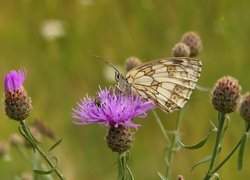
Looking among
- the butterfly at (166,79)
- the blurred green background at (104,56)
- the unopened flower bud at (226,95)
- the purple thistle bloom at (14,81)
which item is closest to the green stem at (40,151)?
the purple thistle bloom at (14,81)

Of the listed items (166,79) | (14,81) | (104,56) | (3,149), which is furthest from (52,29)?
(14,81)

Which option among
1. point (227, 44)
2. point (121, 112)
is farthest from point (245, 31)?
point (121, 112)

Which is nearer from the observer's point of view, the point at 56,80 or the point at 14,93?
the point at 14,93

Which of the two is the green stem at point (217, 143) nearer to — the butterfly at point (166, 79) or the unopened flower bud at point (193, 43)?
the butterfly at point (166, 79)

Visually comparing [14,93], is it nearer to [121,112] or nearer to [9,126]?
[121,112]

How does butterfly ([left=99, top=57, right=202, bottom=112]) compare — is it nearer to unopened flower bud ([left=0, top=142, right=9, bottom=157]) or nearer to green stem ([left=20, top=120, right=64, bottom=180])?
green stem ([left=20, top=120, right=64, bottom=180])

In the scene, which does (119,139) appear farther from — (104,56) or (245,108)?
(104,56)
